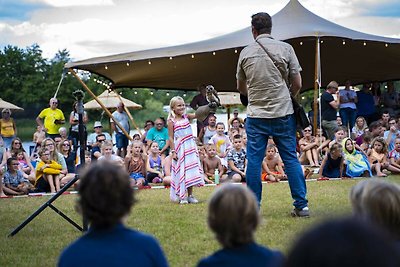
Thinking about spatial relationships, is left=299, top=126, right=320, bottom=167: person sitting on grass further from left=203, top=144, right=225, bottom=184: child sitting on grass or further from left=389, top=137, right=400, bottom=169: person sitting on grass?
left=203, top=144, right=225, bottom=184: child sitting on grass

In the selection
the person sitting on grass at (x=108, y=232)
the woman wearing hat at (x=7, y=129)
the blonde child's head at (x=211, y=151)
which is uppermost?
the person sitting on grass at (x=108, y=232)

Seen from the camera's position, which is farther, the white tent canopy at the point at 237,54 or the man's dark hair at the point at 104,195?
the white tent canopy at the point at 237,54

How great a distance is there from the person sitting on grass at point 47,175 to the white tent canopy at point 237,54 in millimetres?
3114

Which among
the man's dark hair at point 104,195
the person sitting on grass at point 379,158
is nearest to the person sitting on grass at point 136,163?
the person sitting on grass at point 379,158

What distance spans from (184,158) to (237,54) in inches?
268

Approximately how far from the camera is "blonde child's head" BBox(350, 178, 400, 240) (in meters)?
2.25

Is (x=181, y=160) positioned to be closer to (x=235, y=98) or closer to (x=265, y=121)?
(x=265, y=121)

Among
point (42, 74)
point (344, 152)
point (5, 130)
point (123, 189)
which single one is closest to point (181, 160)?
point (344, 152)

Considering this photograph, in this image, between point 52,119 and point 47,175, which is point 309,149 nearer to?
point 47,175

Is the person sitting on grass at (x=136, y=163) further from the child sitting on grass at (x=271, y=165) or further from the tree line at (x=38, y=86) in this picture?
the tree line at (x=38, y=86)

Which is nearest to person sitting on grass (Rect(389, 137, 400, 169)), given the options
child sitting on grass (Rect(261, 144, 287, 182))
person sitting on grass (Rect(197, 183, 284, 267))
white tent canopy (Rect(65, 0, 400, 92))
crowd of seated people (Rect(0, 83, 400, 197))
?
crowd of seated people (Rect(0, 83, 400, 197))

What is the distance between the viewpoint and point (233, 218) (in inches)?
86.6

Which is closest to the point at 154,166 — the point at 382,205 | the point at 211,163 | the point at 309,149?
the point at 211,163

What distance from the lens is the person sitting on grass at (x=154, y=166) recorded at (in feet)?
36.8
